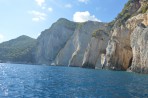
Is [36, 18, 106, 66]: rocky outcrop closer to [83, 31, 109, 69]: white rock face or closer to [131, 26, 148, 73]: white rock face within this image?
[83, 31, 109, 69]: white rock face

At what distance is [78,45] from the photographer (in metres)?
158

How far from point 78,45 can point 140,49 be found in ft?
255

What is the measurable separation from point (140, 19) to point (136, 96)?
62.8m

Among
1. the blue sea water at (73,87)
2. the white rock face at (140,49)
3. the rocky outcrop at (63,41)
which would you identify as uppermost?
the rocky outcrop at (63,41)

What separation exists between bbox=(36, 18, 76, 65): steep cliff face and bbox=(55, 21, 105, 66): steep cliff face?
15.2 metres

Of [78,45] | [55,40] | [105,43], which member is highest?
[55,40]

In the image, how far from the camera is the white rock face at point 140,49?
78.1 meters

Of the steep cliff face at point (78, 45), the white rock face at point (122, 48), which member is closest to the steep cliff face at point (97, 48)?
A: the white rock face at point (122, 48)

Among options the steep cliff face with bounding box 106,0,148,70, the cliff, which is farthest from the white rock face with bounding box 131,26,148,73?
the steep cliff face with bounding box 106,0,148,70

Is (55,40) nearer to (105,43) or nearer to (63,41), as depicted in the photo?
(63,41)

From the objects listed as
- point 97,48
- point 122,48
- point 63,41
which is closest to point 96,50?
point 97,48

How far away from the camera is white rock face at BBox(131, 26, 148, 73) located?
78081 mm

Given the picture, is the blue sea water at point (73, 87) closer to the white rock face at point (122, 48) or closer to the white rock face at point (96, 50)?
the white rock face at point (122, 48)

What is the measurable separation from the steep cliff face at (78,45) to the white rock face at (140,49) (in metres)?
65.2
